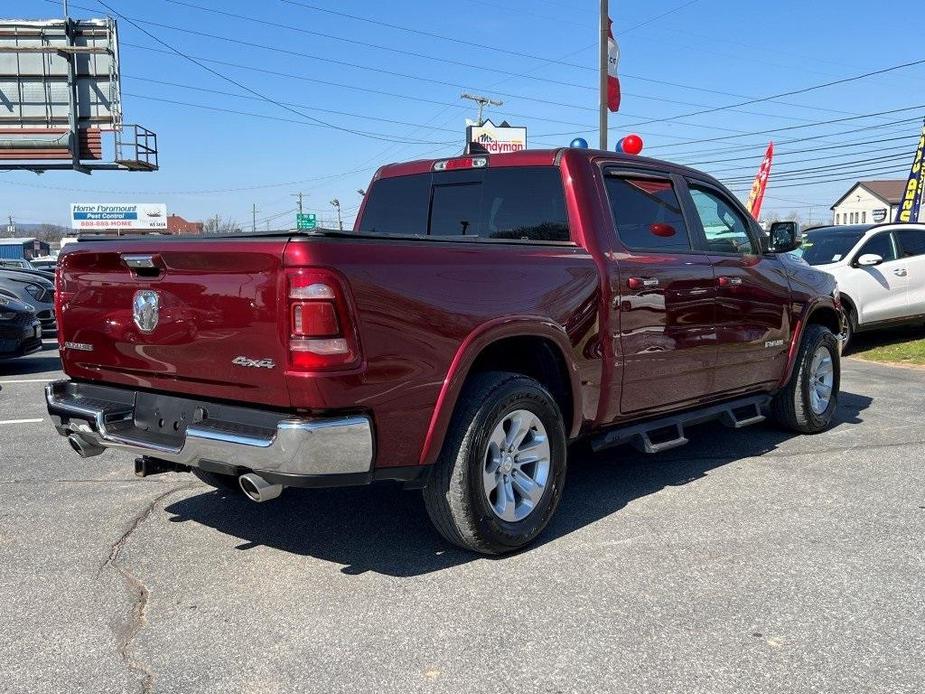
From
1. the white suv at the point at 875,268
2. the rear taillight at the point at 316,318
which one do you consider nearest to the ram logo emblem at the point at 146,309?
the rear taillight at the point at 316,318

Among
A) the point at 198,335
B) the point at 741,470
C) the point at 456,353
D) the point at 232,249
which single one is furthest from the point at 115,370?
the point at 741,470

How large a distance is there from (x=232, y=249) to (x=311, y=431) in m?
0.81

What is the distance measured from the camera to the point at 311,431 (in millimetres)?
3084

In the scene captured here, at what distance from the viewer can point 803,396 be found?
244 inches

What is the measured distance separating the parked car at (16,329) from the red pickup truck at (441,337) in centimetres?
681

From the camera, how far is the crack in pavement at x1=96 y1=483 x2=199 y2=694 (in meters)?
2.81

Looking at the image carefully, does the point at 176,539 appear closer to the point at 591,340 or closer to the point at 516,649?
the point at 516,649

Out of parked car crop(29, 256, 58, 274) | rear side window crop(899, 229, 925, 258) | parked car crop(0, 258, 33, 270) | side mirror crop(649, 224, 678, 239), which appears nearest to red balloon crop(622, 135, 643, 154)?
side mirror crop(649, 224, 678, 239)

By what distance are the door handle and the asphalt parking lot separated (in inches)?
48.0

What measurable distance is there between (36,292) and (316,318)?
12186 millimetres

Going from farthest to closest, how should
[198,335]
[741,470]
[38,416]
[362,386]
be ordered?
1. [38,416]
2. [741,470]
3. [198,335]
4. [362,386]

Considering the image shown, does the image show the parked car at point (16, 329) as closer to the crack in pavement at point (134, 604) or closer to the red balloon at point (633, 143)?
the crack in pavement at point (134, 604)

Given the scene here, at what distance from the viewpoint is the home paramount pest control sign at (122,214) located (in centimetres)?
6925

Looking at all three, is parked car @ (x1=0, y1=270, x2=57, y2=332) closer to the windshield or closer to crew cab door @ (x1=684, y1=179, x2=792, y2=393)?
crew cab door @ (x1=684, y1=179, x2=792, y2=393)
